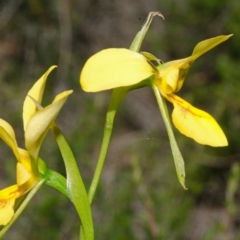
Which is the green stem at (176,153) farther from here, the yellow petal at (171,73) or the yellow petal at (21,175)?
the yellow petal at (21,175)

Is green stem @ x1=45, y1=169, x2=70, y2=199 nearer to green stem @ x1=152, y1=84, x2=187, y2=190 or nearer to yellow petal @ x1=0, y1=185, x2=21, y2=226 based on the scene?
yellow petal @ x1=0, y1=185, x2=21, y2=226

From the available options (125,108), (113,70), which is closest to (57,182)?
A: (113,70)

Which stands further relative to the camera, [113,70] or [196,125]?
[196,125]

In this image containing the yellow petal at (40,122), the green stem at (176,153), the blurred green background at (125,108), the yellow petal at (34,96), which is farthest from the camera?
the blurred green background at (125,108)

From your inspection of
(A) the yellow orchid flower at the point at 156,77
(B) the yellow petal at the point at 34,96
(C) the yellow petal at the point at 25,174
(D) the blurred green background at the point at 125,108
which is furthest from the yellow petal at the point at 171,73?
(D) the blurred green background at the point at 125,108

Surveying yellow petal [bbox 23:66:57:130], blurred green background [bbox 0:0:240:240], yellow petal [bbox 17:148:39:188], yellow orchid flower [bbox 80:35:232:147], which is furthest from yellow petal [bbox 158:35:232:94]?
blurred green background [bbox 0:0:240:240]

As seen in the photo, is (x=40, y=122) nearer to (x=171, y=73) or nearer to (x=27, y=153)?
(x=27, y=153)

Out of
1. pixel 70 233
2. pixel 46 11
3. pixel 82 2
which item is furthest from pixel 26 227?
pixel 82 2
